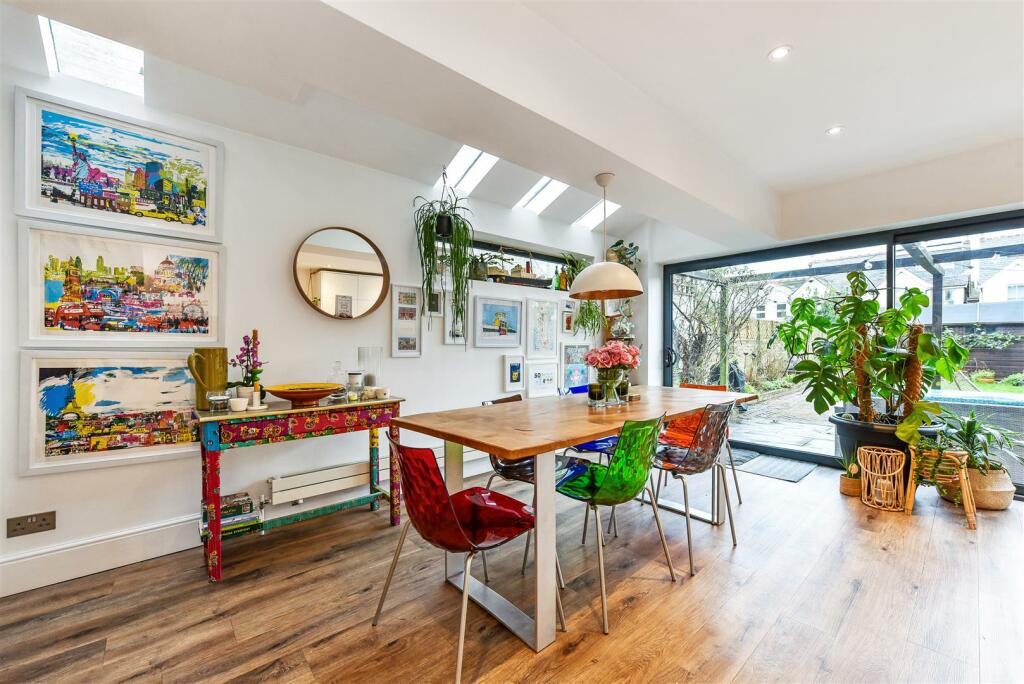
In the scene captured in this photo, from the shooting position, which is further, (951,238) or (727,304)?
(727,304)

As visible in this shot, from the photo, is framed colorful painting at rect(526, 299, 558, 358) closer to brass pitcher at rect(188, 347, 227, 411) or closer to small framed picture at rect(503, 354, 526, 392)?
small framed picture at rect(503, 354, 526, 392)

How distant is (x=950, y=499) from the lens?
302cm

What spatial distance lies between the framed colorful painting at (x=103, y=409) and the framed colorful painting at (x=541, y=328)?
8.79 ft

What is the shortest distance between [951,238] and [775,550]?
120 inches

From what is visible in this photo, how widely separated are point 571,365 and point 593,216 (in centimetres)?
164

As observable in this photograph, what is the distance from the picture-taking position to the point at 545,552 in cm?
162

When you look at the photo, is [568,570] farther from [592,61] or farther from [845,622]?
[592,61]

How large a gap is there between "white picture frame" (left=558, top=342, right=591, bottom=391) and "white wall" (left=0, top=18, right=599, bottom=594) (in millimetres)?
1066

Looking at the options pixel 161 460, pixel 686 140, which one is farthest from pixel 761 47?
pixel 161 460

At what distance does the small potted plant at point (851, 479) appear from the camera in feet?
10.5

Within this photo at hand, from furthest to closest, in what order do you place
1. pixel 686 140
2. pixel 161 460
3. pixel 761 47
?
pixel 686 140 < pixel 161 460 < pixel 761 47

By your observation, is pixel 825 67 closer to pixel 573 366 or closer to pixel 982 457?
pixel 982 457

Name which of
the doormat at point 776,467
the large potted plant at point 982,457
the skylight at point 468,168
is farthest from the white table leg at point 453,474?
the large potted plant at point 982,457

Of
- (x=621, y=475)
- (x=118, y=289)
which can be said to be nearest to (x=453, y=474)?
(x=621, y=475)
